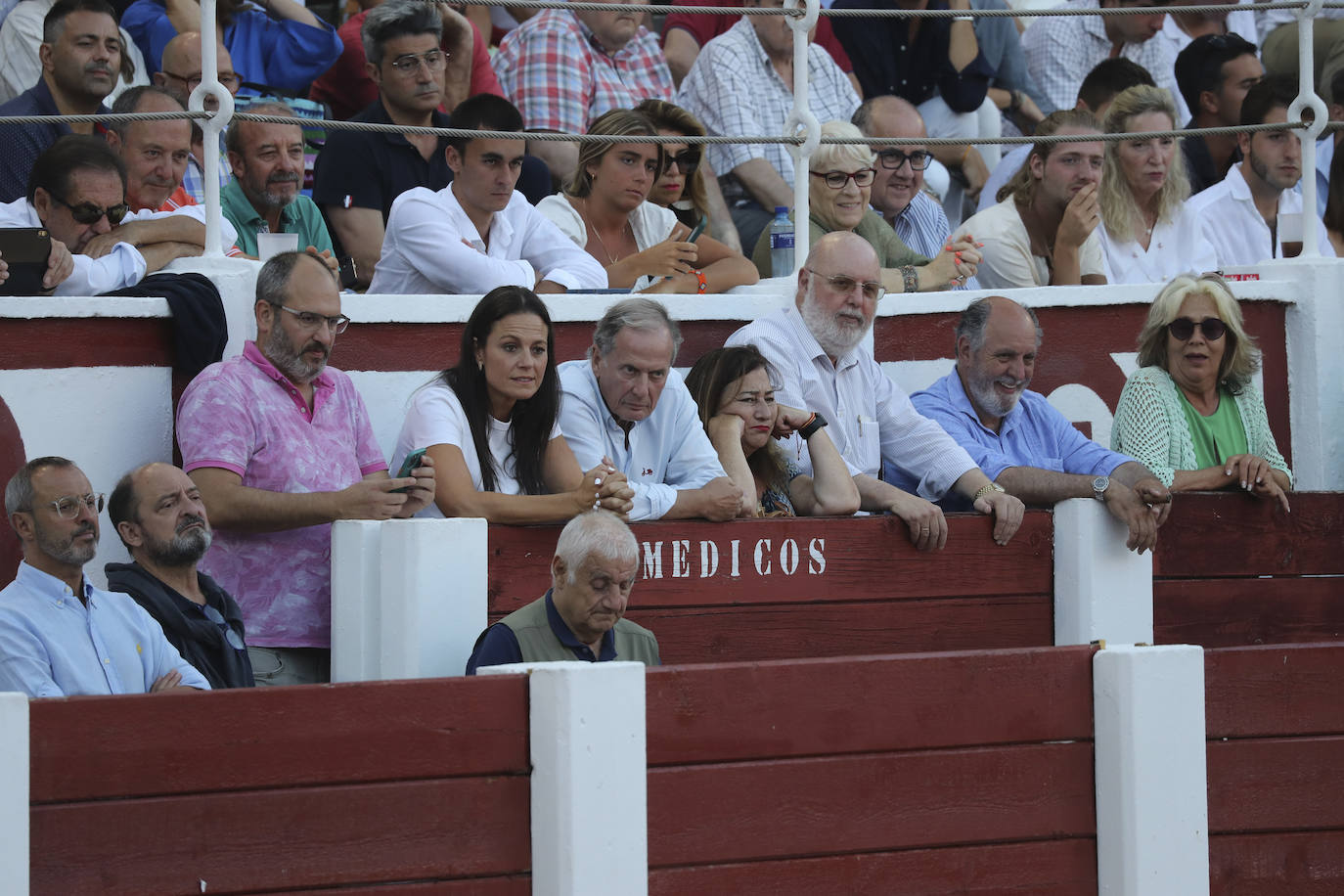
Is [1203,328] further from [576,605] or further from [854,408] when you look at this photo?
[576,605]

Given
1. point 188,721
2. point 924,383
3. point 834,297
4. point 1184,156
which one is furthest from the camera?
point 1184,156

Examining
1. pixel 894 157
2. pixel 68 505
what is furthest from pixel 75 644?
pixel 894 157

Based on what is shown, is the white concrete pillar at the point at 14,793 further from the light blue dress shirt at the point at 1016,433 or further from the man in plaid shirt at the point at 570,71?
the man in plaid shirt at the point at 570,71

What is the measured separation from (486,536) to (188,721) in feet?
3.42

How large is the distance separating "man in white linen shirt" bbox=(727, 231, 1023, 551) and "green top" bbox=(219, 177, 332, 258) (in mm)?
1278

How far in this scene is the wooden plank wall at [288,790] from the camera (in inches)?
136

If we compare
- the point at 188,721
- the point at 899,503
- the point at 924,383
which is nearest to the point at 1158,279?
the point at 924,383

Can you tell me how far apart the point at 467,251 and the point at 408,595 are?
1.37m

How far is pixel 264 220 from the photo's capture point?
564 centimetres

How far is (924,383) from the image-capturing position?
5965 millimetres

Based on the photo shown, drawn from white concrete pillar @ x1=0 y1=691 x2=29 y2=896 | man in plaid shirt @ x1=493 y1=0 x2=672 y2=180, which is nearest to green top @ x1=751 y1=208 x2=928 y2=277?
man in plaid shirt @ x1=493 y1=0 x2=672 y2=180

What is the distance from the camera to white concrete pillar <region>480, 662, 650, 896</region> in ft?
12.3

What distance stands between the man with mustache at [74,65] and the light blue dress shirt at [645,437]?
181cm

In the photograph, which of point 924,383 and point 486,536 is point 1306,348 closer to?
point 924,383
